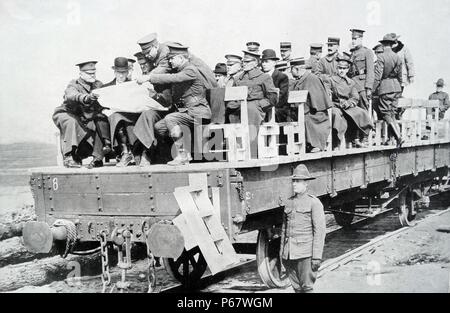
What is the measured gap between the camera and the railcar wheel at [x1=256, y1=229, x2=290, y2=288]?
7.14 meters

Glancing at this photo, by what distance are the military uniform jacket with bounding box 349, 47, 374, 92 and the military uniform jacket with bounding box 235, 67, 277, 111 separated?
11.2 feet

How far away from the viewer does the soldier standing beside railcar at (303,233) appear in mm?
6242

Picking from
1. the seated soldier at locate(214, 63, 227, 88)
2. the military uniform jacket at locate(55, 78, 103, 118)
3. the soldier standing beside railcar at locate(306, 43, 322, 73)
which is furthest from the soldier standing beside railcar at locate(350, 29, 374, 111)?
the military uniform jacket at locate(55, 78, 103, 118)

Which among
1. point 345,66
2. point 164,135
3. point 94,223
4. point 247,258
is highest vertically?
point 345,66

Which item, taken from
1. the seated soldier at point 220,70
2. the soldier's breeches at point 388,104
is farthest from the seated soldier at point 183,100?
the soldier's breeches at point 388,104

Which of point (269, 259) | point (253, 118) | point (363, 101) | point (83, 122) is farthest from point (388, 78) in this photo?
point (83, 122)

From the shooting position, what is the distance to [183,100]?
6992 millimetres

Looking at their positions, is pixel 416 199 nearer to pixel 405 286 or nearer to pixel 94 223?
pixel 405 286

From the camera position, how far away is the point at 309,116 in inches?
332

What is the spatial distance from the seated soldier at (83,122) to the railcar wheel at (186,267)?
1621 mm

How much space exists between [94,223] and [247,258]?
11.0 ft

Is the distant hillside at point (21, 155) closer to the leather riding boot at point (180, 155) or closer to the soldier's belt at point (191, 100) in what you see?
the soldier's belt at point (191, 100)

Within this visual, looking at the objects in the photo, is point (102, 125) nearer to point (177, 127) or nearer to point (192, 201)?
point (177, 127)

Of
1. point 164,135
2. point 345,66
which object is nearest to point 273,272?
point 164,135
